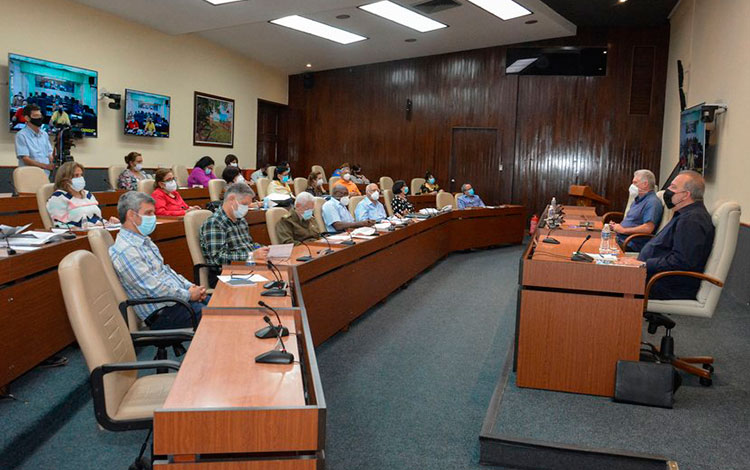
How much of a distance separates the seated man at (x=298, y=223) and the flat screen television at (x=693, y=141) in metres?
5.22

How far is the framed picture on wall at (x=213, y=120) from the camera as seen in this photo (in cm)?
1063

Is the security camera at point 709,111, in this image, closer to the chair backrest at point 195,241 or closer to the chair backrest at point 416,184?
the chair backrest at point 416,184

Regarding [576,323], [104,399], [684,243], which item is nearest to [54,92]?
[104,399]

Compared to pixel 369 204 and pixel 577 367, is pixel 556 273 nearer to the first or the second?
pixel 577 367

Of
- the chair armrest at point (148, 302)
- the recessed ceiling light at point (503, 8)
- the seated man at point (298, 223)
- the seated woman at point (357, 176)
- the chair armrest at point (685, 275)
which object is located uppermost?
the recessed ceiling light at point (503, 8)

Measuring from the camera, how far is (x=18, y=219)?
520cm

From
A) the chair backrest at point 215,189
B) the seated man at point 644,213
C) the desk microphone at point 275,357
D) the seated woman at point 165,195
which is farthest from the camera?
the chair backrest at point 215,189

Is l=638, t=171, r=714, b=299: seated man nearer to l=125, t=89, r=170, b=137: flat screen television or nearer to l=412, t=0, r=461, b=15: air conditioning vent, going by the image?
l=412, t=0, r=461, b=15: air conditioning vent

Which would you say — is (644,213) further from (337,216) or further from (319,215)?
(319,215)

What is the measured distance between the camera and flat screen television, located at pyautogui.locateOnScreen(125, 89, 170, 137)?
352 inches

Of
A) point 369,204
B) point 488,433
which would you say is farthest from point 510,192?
point 488,433

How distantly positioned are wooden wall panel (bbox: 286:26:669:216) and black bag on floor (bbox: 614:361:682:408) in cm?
982

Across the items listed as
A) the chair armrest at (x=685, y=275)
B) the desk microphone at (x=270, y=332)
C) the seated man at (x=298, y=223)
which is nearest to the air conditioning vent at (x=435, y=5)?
the seated man at (x=298, y=223)

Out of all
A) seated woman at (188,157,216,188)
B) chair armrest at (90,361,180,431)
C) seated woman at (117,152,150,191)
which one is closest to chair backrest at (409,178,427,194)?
seated woman at (188,157,216,188)
